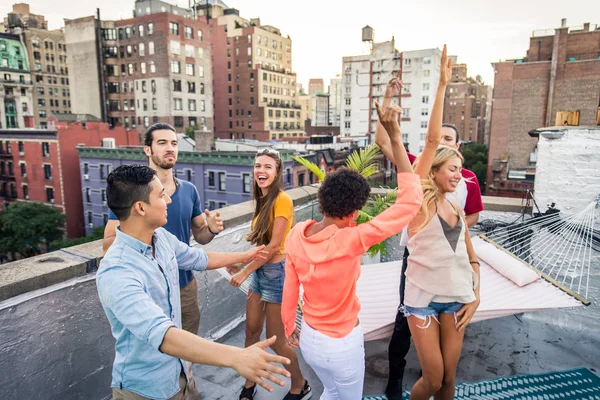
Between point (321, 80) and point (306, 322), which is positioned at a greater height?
point (321, 80)

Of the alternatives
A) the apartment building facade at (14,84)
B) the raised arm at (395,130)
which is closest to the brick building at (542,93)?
the raised arm at (395,130)

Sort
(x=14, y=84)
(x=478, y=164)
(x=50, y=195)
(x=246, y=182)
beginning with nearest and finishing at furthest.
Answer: (x=246, y=182) → (x=50, y=195) → (x=478, y=164) → (x=14, y=84)

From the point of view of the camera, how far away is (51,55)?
244 feet

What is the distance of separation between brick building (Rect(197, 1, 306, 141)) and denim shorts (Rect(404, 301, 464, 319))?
62.9 metres

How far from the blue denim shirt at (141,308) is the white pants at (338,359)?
0.71 metres

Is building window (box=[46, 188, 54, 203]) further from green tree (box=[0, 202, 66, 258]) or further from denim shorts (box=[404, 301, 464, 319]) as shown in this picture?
denim shorts (box=[404, 301, 464, 319])

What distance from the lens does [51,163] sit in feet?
117

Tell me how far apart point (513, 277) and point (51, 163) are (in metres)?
41.2

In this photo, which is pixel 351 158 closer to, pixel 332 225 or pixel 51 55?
pixel 332 225

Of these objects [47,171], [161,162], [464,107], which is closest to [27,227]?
[47,171]

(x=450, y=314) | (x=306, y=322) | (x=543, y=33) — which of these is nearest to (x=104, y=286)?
(x=306, y=322)

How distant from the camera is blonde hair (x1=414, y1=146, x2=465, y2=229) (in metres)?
2.39

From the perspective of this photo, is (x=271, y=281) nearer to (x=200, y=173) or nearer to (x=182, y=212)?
(x=182, y=212)

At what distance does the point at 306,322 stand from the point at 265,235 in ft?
3.16
